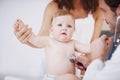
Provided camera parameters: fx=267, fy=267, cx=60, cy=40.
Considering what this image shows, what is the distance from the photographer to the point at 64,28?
4.74 feet

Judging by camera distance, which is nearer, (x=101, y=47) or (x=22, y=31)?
(x=101, y=47)

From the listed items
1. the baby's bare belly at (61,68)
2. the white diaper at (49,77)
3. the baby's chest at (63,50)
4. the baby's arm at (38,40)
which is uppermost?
the baby's arm at (38,40)

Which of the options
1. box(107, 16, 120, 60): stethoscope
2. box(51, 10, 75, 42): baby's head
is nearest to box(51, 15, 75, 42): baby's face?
box(51, 10, 75, 42): baby's head

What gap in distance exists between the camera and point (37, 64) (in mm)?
1500

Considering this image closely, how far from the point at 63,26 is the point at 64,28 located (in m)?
0.01

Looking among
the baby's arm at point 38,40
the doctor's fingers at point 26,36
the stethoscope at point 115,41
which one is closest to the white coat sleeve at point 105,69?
the stethoscope at point 115,41

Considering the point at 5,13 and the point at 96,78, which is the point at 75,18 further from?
the point at 5,13

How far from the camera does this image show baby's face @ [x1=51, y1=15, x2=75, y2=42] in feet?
4.74

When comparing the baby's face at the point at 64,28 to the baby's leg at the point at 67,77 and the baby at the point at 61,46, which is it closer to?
the baby at the point at 61,46

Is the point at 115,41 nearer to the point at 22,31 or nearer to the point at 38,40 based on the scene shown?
the point at 38,40

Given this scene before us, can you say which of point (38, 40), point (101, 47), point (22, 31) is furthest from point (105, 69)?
point (22, 31)

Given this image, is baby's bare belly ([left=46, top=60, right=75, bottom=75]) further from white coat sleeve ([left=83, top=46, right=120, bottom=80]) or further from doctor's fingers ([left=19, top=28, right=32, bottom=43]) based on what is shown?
doctor's fingers ([left=19, top=28, right=32, bottom=43])

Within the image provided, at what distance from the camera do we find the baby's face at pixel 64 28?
1.45 metres

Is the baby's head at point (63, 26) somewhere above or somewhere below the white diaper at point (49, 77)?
above
